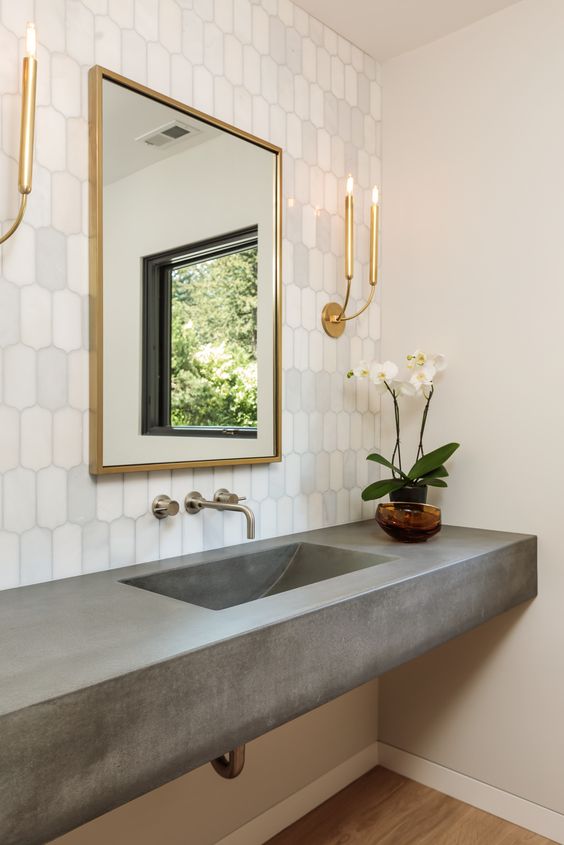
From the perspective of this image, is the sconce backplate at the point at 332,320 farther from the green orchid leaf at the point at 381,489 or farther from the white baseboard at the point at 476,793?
the white baseboard at the point at 476,793

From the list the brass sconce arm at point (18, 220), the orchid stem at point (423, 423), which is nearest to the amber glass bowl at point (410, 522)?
the orchid stem at point (423, 423)

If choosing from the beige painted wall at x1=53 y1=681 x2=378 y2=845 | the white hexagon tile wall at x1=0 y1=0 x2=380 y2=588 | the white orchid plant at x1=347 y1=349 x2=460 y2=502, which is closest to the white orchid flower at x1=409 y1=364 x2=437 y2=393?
the white orchid plant at x1=347 y1=349 x2=460 y2=502

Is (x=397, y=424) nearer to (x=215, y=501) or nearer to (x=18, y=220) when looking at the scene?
(x=215, y=501)

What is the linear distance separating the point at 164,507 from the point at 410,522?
670 millimetres

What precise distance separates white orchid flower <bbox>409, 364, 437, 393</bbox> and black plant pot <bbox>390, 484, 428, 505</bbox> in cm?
32

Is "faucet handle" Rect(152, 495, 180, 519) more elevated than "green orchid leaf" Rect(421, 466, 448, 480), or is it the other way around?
"green orchid leaf" Rect(421, 466, 448, 480)

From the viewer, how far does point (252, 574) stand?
1.72 meters

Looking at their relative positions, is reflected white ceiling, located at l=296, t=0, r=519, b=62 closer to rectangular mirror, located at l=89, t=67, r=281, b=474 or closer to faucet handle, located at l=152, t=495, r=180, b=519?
rectangular mirror, located at l=89, t=67, r=281, b=474

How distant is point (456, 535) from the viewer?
1.97m

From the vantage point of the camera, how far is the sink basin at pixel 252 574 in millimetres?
1536

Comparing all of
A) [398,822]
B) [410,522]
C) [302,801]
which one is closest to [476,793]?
[398,822]

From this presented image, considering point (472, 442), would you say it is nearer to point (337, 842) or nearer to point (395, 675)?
point (395, 675)

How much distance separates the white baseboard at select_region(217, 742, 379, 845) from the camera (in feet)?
6.15

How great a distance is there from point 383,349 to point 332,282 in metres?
0.35
